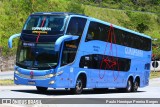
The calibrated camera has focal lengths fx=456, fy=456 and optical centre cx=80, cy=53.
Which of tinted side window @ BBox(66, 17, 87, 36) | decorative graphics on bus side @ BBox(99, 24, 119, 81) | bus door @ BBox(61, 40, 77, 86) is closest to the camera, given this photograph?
bus door @ BBox(61, 40, 77, 86)

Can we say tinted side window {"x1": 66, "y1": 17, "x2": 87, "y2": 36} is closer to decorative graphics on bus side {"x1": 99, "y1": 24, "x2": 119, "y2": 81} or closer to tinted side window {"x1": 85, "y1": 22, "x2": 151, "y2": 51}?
tinted side window {"x1": 85, "y1": 22, "x2": 151, "y2": 51}

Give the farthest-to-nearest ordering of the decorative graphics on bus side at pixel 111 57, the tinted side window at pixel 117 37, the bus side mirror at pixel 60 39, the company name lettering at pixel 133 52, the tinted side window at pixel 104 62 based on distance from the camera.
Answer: the company name lettering at pixel 133 52 < the decorative graphics on bus side at pixel 111 57 < the tinted side window at pixel 117 37 < the tinted side window at pixel 104 62 < the bus side mirror at pixel 60 39

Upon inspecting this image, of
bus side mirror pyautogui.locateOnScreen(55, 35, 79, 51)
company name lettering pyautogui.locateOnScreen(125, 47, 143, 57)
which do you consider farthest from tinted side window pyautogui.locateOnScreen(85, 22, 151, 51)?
bus side mirror pyautogui.locateOnScreen(55, 35, 79, 51)

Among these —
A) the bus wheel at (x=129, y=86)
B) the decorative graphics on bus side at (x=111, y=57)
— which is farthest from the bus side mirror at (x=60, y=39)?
the bus wheel at (x=129, y=86)

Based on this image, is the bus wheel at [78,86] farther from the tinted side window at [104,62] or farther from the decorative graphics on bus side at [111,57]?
the decorative graphics on bus side at [111,57]

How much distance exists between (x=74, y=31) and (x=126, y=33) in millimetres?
6854

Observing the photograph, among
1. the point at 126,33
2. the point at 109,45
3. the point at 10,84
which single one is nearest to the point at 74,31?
the point at 109,45

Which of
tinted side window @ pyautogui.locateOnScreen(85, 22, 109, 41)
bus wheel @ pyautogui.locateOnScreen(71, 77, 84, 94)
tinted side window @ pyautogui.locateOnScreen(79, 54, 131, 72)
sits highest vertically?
tinted side window @ pyautogui.locateOnScreen(85, 22, 109, 41)

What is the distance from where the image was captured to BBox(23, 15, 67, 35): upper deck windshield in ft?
68.3

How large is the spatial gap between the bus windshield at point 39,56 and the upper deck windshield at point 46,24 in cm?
69

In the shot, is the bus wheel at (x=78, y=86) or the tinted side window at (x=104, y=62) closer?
the bus wheel at (x=78, y=86)

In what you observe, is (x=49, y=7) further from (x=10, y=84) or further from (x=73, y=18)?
(x=73, y=18)

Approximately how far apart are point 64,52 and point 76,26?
157 centimetres

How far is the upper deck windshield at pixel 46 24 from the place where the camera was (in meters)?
20.8
